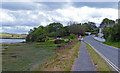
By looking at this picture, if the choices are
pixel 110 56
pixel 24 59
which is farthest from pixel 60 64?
pixel 24 59

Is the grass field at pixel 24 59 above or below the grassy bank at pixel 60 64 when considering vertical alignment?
below

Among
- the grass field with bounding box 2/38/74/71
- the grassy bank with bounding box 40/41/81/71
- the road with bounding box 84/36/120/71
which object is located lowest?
the grass field with bounding box 2/38/74/71

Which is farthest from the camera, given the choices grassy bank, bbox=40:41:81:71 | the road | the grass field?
the grass field

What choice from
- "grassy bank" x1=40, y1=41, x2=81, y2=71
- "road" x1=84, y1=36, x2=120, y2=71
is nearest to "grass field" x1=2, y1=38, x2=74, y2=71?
"grassy bank" x1=40, y1=41, x2=81, y2=71

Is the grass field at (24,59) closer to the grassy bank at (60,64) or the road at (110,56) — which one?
the grassy bank at (60,64)

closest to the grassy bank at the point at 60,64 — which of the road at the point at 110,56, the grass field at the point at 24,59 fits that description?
the grass field at the point at 24,59

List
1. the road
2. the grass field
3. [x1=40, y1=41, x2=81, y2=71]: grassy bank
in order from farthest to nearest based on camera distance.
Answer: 1. the grass field
2. the road
3. [x1=40, y1=41, x2=81, y2=71]: grassy bank

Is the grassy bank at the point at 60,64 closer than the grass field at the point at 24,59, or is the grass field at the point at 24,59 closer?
Answer: the grassy bank at the point at 60,64

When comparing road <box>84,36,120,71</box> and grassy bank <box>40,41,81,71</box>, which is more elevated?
grassy bank <box>40,41,81,71</box>

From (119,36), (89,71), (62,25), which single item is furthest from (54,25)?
(89,71)

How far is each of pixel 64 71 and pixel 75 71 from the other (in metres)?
0.78

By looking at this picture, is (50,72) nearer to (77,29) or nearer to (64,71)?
(64,71)

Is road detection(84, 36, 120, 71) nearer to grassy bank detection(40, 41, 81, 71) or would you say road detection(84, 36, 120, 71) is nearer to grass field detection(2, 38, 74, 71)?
grassy bank detection(40, 41, 81, 71)

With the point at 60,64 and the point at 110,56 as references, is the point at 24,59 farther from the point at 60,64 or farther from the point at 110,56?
the point at 110,56
